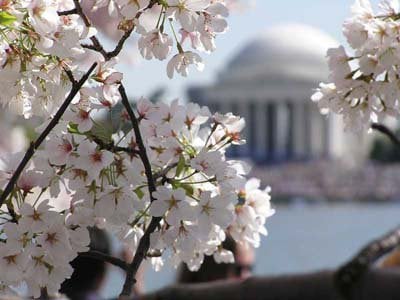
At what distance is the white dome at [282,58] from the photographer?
49.2m

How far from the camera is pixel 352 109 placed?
1.00 meters

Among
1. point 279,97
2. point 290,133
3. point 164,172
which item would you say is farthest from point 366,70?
point 290,133

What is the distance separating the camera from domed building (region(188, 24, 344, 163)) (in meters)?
49.1

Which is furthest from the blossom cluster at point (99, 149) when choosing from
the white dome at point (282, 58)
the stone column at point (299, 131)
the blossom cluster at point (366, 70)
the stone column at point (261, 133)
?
the stone column at point (299, 131)

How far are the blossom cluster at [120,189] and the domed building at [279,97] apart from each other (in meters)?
47.0

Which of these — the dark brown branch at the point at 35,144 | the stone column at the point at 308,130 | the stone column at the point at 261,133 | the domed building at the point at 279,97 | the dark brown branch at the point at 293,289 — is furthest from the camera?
the stone column at the point at 261,133

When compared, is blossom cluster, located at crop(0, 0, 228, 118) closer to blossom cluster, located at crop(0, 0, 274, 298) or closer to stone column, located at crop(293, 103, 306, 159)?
blossom cluster, located at crop(0, 0, 274, 298)

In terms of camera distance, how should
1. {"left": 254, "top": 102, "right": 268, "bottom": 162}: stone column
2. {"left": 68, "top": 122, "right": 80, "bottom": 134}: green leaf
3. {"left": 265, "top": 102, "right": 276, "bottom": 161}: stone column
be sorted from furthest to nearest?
{"left": 265, "top": 102, "right": 276, "bottom": 161}: stone column, {"left": 254, "top": 102, "right": 268, "bottom": 162}: stone column, {"left": 68, "top": 122, "right": 80, "bottom": 134}: green leaf

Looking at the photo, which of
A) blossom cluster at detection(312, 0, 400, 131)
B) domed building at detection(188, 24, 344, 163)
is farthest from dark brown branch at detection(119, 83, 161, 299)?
domed building at detection(188, 24, 344, 163)

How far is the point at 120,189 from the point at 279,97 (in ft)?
161

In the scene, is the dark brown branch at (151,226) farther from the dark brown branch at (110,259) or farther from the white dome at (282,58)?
the white dome at (282,58)

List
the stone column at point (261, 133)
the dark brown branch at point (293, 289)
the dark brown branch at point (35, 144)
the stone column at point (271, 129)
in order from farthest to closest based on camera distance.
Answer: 1. the stone column at point (271, 129)
2. the stone column at point (261, 133)
3. the dark brown branch at point (35, 144)
4. the dark brown branch at point (293, 289)

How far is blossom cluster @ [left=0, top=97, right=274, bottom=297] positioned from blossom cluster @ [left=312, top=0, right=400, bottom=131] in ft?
0.34

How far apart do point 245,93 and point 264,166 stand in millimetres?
4417
